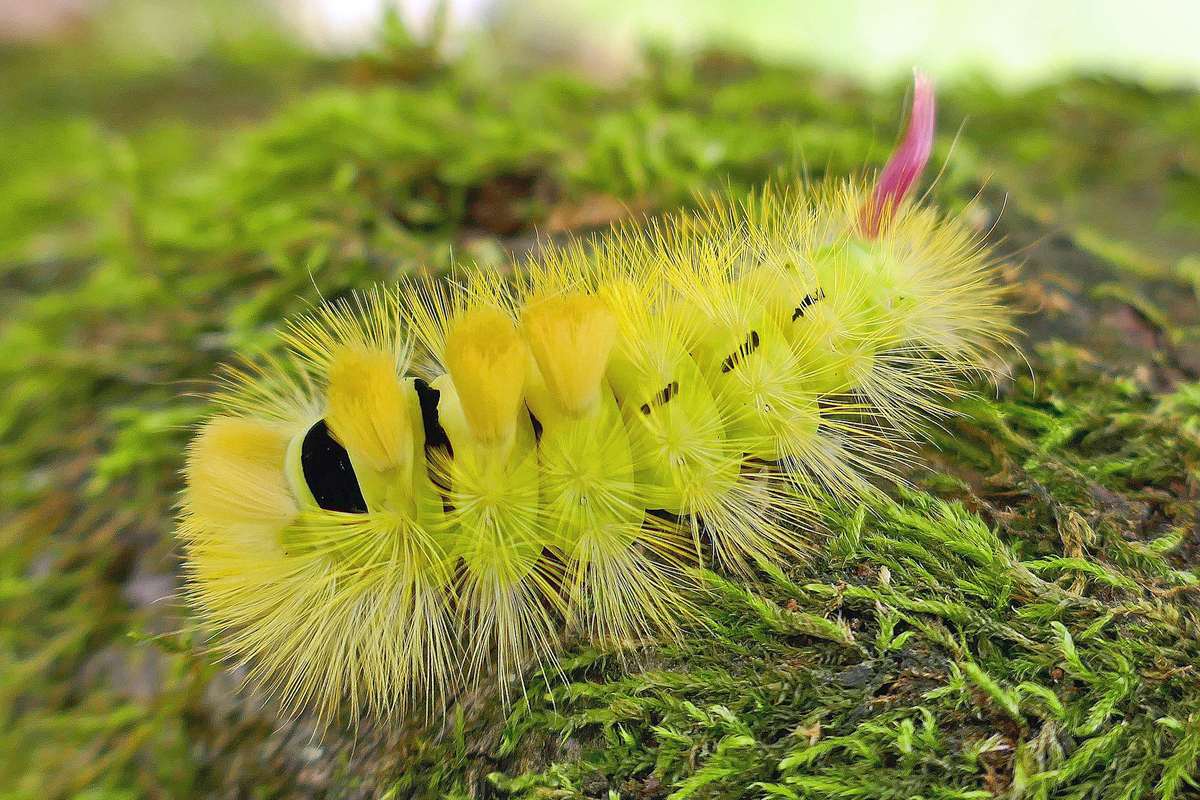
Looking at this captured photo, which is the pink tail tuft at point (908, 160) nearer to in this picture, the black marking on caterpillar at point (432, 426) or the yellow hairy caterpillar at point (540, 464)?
the yellow hairy caterpillar at point (540, 464)

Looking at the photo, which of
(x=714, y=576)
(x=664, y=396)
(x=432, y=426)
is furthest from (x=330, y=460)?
(x=714, y=576)

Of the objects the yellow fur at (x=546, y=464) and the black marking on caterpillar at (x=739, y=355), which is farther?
the black marking on caterpillar at (x=739, y=355)

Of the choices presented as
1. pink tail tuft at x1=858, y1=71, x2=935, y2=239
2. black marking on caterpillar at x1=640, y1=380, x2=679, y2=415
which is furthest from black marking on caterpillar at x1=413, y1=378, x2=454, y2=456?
pink tail tuft at x1=858, y1=71, x2=935, y2=239

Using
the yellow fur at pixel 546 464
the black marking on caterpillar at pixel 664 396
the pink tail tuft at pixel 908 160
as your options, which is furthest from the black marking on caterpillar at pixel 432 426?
the pink tail tuft at pixel 908 160

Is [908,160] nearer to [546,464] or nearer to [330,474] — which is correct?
[546,464]

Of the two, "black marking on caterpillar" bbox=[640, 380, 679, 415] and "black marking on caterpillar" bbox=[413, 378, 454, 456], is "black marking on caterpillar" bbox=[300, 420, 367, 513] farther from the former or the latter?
"black marking on caterpillar" bbox=[640, 380, 679, 415]

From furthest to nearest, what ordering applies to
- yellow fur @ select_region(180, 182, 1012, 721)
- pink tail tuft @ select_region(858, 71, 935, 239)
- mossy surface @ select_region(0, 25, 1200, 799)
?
pink tail tuft @ select_region(858, 71, 935, 239) < yellow fur @ select_region(180, 182, 1012, 721) < mossy surface @ select_region(0, 25, 1200, 799)

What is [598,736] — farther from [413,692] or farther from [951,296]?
[951,296]
